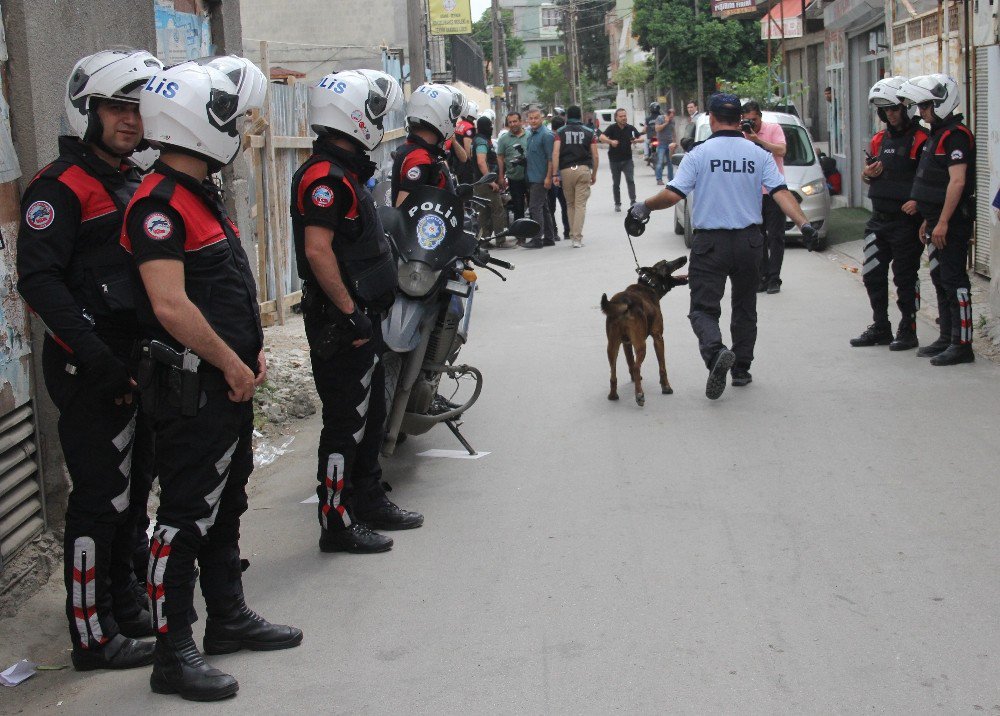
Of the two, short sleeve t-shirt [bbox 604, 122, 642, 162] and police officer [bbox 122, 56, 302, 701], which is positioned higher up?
short sleeve t-shirt [bbox 604, 122, 642, 162]

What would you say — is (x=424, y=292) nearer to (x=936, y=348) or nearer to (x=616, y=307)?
(x=616, y=307)

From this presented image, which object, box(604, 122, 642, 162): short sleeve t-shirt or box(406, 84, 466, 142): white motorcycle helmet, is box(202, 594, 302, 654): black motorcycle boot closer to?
box(406, 84, 466, 142): white motorcycle helmet

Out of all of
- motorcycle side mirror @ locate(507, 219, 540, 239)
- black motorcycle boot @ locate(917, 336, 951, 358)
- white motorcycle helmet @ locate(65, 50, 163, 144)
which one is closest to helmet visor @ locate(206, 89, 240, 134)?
white motorcycle helmet @ locate(65, 50, 163, 144)

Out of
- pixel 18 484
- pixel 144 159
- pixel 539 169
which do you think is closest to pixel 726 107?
pixel 144 159

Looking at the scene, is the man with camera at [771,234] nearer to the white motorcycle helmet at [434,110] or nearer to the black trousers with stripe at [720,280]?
the black trousers with stripe at [720,280]

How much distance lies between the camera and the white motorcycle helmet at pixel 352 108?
16.8 feet

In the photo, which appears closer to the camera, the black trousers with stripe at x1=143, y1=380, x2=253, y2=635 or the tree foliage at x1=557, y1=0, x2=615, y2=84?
the black trousers with stripe at x1=143, y1=380, x2=253, y2=635

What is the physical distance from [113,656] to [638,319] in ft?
15.1

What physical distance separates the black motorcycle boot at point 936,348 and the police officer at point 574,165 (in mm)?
8924

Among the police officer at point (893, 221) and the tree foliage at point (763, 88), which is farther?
the tree foliage at point (763, 88)

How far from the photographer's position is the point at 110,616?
4.40 meters

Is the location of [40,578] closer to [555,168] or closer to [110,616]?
[110,616]

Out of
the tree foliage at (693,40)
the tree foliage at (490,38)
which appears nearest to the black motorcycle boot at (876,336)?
the tree foliage at (693,40)

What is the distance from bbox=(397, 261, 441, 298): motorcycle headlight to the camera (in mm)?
6242
